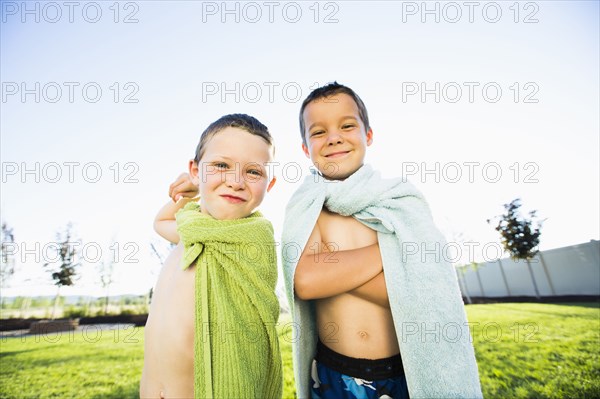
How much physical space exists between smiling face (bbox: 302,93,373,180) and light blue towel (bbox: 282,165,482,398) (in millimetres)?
108

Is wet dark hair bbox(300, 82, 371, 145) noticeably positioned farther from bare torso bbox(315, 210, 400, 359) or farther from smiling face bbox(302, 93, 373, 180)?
bare torso bbox(315, 210, 400, 359)

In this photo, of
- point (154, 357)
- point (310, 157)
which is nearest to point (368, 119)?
point (310, 157)

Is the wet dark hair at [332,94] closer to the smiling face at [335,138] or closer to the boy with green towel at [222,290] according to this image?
the smiling face at [335,138]

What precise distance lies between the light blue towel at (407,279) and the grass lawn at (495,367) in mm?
1125

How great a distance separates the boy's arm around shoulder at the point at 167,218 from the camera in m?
2.03

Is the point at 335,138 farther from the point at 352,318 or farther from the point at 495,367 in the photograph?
the point at 495,367

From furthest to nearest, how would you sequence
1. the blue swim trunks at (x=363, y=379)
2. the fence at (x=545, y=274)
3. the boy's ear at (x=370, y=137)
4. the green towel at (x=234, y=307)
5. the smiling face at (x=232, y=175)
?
the fence at (x=545, y=274)
the boy's ear at (x=370, y=137)
the smiling face at (x=232, y=175)
the blue swim trunks at (x=363, y=379)
the green towel at (x=234, y=307)

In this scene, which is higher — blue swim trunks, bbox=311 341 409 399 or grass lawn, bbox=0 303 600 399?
blue swim trunks, bbox=311 341 409 399

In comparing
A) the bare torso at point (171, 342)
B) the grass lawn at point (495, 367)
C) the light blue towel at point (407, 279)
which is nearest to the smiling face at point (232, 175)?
the light blue towel at point (407, 279)

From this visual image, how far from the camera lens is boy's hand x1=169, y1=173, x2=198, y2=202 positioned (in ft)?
6.64

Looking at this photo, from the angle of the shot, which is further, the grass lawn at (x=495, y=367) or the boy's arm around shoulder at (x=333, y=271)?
the grass lawn at (x=495, y=367)

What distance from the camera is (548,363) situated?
436 centimetres

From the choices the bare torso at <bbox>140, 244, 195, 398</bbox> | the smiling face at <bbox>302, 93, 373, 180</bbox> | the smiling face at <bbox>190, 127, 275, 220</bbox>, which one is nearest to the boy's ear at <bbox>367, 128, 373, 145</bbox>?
the smiling face at <bbox>302, 93, 373, 180</bbox>

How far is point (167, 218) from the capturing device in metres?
2.08
